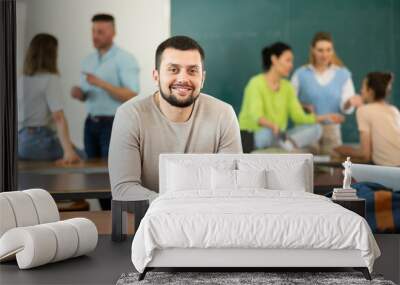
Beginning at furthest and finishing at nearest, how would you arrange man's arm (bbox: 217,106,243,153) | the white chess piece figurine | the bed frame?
man's arm (bbox: 217,106,243,153)
the white chess piece figurine
the bed frame

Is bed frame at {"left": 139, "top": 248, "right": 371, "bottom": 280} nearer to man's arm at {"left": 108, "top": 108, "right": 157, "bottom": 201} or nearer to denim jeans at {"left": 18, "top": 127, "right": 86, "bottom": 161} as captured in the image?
man's arm at {"left": 108, "top": 108, "right": 157, "bottom": 201}

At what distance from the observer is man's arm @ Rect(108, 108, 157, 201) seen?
7536 millimetres

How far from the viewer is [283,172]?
676 centimetres

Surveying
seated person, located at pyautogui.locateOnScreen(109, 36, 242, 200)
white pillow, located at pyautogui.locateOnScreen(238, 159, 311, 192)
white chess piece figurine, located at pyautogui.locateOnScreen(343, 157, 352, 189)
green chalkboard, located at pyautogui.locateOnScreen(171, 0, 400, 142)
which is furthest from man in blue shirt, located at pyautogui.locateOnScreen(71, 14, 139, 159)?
white chess piece figurine, located at pyautogui.locateOnScreen(343, 157, 352, 189)

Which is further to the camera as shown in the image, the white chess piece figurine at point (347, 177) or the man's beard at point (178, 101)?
the man's beard at point (178, 101)

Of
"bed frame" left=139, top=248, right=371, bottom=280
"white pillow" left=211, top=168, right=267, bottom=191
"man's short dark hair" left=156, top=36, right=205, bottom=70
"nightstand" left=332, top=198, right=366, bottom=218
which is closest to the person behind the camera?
"bed frame" left=139, top=248, right=371, bottom=280

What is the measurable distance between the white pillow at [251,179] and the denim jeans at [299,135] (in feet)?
7.23

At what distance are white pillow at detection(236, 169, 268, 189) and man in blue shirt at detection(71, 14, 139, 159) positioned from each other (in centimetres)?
255

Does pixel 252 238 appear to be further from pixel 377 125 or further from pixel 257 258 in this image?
pixel 377 125

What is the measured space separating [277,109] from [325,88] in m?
0.60

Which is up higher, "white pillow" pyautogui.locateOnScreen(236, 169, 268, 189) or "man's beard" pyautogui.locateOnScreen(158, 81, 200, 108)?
"man's beard" pyautogui.locateOnScreen(158, 81, 200, 108)

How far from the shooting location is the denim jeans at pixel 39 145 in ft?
28.7

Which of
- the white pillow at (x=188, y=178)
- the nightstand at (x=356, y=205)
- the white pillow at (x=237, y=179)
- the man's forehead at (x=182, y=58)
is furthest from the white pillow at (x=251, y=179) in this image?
the man's forehead at (x=182, y=58)

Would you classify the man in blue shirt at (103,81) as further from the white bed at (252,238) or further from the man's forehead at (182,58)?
the white bed at (252,238)
